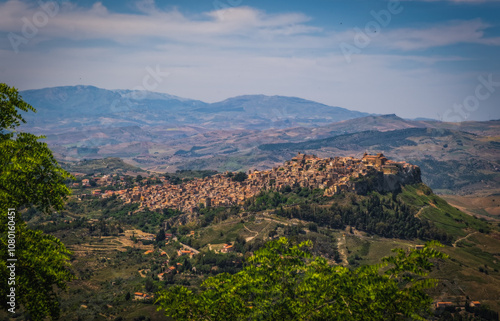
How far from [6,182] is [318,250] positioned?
4057 inches

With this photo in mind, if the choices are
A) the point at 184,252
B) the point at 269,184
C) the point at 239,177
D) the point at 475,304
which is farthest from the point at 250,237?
the point at 239,177

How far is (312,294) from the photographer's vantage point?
21406 mm

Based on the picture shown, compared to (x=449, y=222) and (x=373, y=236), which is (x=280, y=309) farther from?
(x=449, y=222)

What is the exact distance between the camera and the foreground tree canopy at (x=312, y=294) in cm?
1989

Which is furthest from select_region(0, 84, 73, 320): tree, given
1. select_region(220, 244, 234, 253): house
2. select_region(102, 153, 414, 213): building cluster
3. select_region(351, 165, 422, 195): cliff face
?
select_region(102, 153, 414, 213): building cluster

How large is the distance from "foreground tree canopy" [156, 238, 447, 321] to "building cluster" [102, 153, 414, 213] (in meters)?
131

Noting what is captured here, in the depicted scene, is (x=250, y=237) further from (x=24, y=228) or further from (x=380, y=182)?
(x=24, y=228)

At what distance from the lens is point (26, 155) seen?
18844 mm

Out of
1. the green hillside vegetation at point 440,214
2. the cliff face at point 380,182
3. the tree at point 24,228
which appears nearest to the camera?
the tree at point 24,228

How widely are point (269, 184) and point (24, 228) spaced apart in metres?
155

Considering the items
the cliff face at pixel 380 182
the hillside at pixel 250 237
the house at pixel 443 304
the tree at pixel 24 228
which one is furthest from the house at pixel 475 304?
the tree at pixel 24 228

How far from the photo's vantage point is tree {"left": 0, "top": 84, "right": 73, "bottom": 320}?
17.1 m

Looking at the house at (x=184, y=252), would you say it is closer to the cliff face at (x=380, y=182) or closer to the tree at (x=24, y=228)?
the cliff face at (x=380, y=182)

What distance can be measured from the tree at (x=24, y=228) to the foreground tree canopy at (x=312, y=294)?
6.04m
